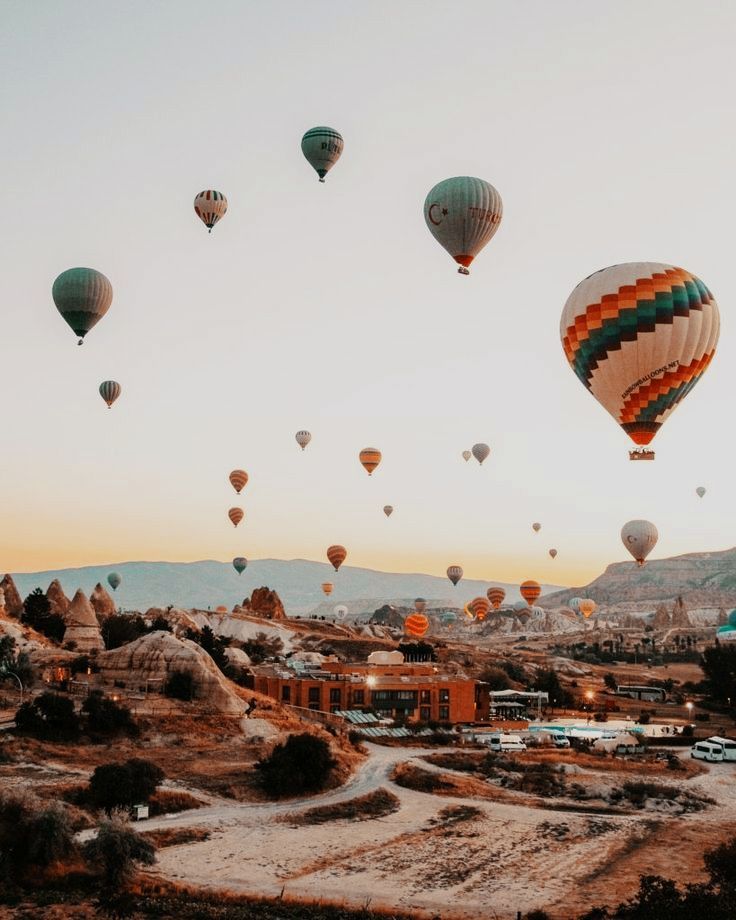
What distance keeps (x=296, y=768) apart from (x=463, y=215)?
3048cm

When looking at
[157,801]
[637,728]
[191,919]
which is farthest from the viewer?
[637,728]

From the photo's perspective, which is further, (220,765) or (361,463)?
(361,463)

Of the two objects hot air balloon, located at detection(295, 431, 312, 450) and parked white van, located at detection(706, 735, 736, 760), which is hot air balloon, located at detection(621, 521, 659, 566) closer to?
parked white van, located at detection(706, 735, 736, 760)

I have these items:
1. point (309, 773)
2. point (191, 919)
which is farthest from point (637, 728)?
point (191, 919)

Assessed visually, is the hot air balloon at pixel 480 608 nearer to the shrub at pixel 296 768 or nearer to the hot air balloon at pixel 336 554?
the hot air balloon at pixel 336 554

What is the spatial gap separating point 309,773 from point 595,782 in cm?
1597

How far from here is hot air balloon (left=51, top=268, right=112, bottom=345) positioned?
5891 centimetres

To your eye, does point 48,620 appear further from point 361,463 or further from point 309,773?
point 309,773

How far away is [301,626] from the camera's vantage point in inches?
6550

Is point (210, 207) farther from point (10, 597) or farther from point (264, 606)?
point (264, 606)

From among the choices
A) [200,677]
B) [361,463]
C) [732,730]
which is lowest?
[732,730]

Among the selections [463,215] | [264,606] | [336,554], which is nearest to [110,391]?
[463,215]

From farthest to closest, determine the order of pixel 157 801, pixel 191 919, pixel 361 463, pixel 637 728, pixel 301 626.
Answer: pixel 301 626 < pixel 361 463 < pixel 637 728 < pixel 157 801 < pixel 191 919

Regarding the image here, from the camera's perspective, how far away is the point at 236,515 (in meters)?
132
